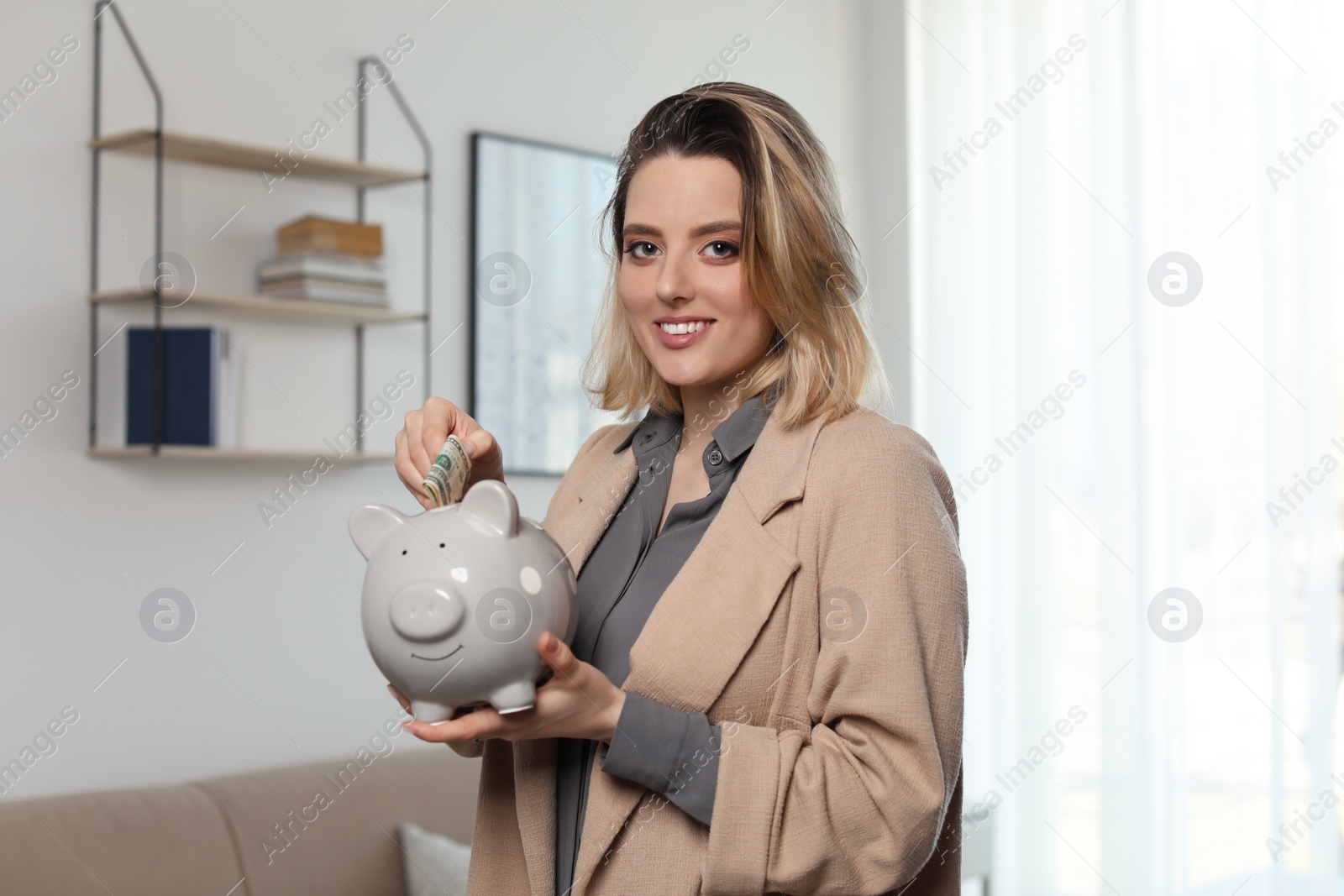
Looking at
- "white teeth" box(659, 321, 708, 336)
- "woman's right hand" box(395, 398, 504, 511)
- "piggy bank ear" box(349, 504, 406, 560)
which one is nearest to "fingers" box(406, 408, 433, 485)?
"woman's right hand" box(395, 398, 504, 511)

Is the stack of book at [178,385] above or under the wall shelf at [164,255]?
under

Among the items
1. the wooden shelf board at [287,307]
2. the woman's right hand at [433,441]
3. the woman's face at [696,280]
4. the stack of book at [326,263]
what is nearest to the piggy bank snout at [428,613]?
the woman's right hand at [433,441]

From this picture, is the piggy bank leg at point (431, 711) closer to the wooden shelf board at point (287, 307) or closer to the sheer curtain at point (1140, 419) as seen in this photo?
the wooden shelf board at point (287, 307)

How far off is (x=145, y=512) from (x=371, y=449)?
53 cm

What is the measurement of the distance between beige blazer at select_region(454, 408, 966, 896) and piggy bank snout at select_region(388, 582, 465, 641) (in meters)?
0.21

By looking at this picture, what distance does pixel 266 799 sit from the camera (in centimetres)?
236

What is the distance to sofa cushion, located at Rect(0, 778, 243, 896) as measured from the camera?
2037mm

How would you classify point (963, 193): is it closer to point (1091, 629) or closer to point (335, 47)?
point (1091, 629)

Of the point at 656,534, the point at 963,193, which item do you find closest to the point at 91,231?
the point at 656,534

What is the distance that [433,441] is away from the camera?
4.24 ft

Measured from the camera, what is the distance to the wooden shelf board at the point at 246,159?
92.5 inches

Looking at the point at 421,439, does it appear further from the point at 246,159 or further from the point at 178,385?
the point at 246,159

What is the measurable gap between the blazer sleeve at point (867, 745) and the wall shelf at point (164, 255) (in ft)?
5.33

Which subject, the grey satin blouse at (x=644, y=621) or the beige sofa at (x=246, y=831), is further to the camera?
the beige sofa at (x=246, y=831)
